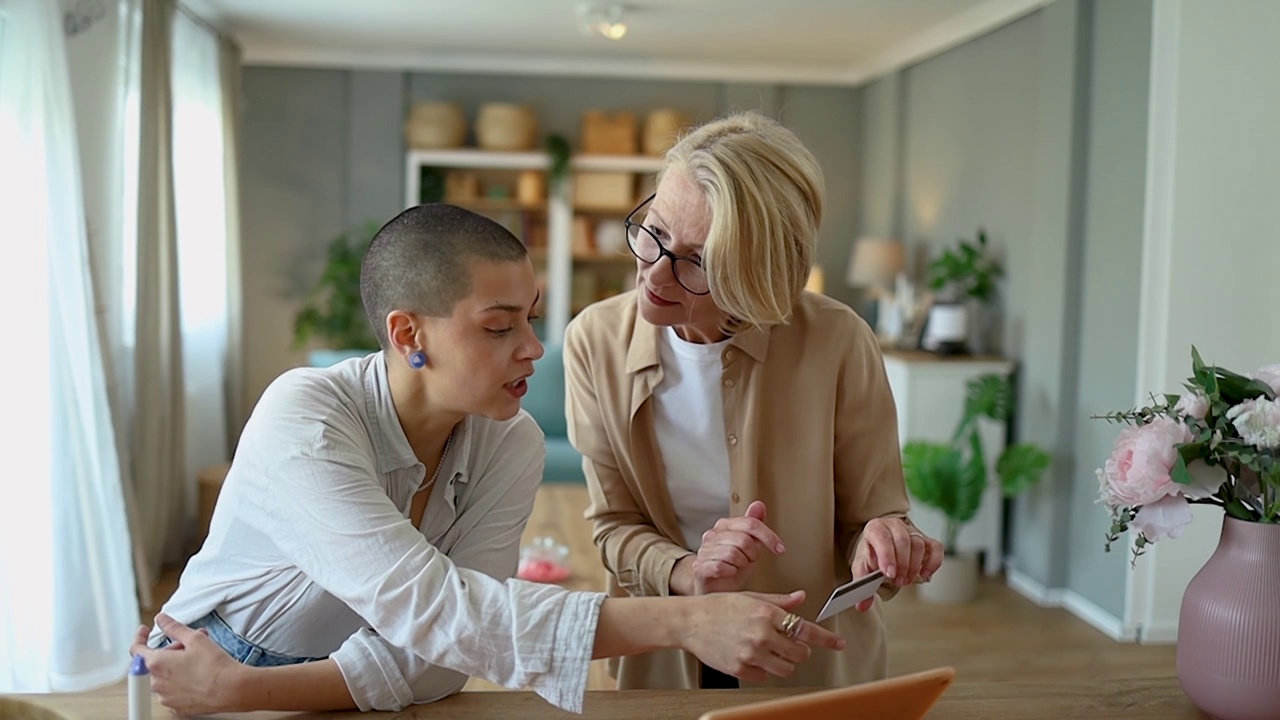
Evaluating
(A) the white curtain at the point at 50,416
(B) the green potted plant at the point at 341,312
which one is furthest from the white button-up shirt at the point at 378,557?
(B) the green potted plant at the point at 341,312

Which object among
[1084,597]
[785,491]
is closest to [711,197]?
[785,491]

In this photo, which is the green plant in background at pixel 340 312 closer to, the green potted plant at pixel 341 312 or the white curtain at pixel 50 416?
the green potted plant at pixel 341 312

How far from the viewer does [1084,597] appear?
471 cm

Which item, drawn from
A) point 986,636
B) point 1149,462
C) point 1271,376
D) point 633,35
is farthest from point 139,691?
point 633,35

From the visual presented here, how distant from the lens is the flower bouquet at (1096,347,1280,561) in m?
1.41

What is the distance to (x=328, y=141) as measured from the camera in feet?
25.7

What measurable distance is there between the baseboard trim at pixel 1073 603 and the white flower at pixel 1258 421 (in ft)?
10.7

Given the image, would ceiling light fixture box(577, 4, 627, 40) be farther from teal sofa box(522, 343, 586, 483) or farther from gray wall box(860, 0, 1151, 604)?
gray wall box(860, 0, 1151, 604)

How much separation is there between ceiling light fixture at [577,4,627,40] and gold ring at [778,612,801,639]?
4989mm

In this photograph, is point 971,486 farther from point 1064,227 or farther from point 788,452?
point 788,452

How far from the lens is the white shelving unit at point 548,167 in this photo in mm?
7684

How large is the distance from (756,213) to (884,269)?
5222 millimetres

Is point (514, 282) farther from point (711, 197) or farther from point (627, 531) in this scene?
point (627, 531)

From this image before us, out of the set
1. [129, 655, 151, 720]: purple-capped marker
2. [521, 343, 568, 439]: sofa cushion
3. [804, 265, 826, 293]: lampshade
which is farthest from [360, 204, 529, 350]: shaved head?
[804, 265, 826, 293]: lampshade
